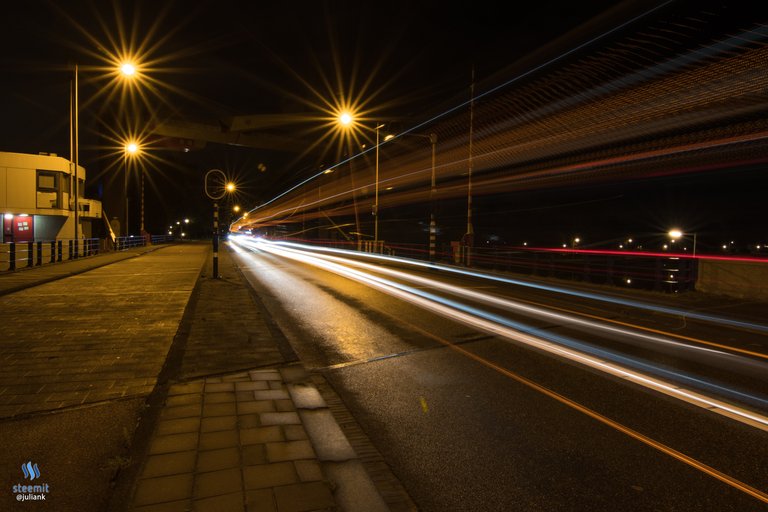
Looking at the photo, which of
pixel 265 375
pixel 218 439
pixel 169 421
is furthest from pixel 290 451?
pixel 265 375

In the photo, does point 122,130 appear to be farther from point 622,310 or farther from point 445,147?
point 445,147

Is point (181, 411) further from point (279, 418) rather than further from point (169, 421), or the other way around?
point (279, 418)

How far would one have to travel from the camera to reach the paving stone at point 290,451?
3.34 meters

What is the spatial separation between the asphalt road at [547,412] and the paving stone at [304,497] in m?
0.58

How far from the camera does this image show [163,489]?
290 cm

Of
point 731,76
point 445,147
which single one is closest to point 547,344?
point 731,76

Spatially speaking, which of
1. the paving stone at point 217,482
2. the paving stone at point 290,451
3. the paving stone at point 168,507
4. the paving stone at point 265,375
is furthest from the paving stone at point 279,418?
the paving stone at point 168,507

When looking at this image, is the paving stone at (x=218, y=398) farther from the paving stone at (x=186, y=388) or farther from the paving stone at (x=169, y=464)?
the paving stone at (x=169, y=464)

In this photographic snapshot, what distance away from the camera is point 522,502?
296cm

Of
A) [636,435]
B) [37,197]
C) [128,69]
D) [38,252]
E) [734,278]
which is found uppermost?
[128,69]

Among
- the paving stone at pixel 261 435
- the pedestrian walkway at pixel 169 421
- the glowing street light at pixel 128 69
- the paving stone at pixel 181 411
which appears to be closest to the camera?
the pedestrian walkway at pixel 169 421

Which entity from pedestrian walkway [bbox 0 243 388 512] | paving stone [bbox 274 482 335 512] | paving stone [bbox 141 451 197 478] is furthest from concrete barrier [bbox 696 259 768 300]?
paving stone [bbox 141 451 197 478]

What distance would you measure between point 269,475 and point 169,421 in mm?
1333

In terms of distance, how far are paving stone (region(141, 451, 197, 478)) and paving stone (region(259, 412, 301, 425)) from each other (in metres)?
0.73
